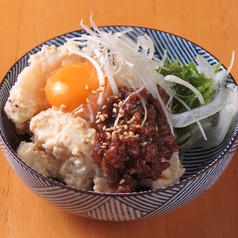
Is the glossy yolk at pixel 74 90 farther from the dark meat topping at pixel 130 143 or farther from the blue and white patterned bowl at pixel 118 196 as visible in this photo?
the blue and white patterned bowl at pixel 118 196

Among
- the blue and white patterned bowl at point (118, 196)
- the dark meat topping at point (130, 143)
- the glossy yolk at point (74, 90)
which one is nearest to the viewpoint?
the blue and white patterned bowl at point (118, 196)

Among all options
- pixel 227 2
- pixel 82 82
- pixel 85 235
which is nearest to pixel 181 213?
pixel 85 235

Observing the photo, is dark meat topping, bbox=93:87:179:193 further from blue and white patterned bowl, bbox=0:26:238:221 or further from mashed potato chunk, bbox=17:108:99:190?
blue and white patterned bowl, bbox=0:26:238:221

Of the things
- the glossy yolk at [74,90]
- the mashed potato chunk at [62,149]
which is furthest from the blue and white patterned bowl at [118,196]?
the glossy yolk at [74,90]

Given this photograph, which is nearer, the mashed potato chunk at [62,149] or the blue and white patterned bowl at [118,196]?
the blue and white patterned bowl at [118,196]

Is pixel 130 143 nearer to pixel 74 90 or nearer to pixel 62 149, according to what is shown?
pixel 62 149
